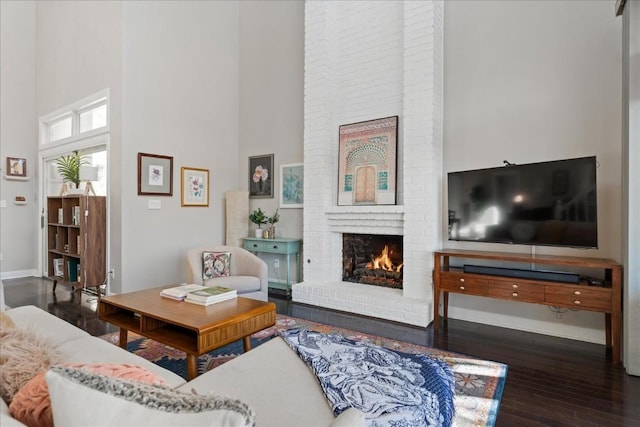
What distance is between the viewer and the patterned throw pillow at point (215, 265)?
3684mm

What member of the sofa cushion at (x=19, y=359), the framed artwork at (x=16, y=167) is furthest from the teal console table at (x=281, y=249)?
the framed artwork at (x=16, y=167)

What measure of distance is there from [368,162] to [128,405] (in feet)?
12.3

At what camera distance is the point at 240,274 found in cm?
384

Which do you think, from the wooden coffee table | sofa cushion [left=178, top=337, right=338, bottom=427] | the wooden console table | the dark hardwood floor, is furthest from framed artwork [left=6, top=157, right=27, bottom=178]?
the wooden console table

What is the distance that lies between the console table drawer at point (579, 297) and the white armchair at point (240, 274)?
256 cm

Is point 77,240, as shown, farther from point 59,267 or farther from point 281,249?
point 281,249

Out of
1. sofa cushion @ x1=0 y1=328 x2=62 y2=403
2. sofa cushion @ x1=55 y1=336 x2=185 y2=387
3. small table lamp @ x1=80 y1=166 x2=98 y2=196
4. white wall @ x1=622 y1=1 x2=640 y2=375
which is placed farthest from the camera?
small table lamp @ x1=80 y1=166 x2=98 y2=196

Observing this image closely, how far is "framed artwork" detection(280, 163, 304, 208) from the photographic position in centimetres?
481

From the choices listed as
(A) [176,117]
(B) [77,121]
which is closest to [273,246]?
(A) [176,117]

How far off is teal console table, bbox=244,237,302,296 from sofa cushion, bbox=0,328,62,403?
351 centimetres

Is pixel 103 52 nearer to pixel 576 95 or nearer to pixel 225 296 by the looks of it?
pixel 225 296

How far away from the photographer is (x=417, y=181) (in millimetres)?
3656

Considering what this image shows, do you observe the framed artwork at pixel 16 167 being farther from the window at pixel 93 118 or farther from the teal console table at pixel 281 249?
the teal console table at pixel 281 249

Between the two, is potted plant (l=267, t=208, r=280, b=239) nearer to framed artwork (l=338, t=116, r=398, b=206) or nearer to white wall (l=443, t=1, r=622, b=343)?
framed artwork (l=338, t=116, r=398, b=206)
